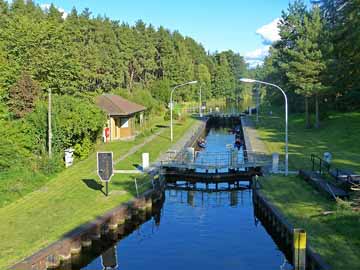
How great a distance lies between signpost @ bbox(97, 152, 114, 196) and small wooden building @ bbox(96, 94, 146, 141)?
845 inches

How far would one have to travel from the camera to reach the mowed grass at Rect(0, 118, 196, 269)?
59.3 feet

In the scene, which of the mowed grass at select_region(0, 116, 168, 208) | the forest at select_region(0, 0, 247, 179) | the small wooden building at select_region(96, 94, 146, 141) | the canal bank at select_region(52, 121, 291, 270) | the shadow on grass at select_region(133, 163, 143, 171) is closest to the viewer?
the canal bank at select_region(52, 121, 291, 270)

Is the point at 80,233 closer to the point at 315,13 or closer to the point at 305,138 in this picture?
the point at 305,138

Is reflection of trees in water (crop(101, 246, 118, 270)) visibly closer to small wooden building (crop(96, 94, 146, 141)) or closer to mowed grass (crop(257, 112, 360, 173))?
mowed grass (crop(257, 112, 360, 173))

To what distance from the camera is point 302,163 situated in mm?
34812

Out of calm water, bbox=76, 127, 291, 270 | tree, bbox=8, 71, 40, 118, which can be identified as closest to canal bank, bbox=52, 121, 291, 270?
calm water, bbox=76, 127, 291, 270

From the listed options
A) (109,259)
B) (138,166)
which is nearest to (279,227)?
(109,259)

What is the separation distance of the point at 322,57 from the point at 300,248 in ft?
140

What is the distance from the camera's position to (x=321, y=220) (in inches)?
793

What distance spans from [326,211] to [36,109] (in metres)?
21.3

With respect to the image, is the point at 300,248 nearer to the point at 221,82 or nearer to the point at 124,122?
the point at 124,122

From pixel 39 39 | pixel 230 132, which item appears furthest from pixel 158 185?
pixel 230 132

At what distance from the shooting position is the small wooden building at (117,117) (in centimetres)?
4809

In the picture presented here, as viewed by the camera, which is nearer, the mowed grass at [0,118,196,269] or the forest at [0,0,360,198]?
the mowed grass at [0,118,196,269]
